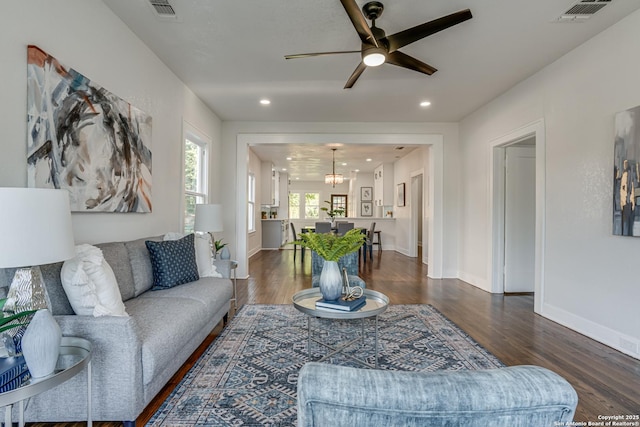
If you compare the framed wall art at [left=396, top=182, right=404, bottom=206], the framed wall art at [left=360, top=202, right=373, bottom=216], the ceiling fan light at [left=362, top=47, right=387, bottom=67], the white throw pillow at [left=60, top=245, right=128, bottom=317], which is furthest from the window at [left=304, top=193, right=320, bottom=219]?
the white throw pillow at [left=60, top=245, right=128, bottom=317]

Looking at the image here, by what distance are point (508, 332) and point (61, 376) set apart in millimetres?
3441

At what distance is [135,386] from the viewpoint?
1653mm

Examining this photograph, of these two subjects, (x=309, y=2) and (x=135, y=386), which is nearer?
(x=135, y=386)

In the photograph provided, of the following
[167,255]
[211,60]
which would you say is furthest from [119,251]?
[211,60]

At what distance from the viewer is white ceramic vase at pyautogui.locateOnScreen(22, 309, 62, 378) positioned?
1.23 meters

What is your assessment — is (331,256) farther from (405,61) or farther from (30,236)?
(405,61)

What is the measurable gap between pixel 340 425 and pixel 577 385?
2451 millimetres

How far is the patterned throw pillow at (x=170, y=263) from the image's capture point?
9.20 ft

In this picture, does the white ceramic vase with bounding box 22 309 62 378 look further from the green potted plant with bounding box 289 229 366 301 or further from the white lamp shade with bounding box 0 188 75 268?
the green potted plant with bounding box 289 229 366 301

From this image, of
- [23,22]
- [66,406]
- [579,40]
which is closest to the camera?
[66,406]

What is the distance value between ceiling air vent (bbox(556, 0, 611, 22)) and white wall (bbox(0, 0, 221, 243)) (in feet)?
12.2

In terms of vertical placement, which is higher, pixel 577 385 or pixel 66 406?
pixel 66 406

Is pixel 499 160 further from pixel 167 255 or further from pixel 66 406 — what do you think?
pixel 66 406

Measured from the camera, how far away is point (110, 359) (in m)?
1.62
